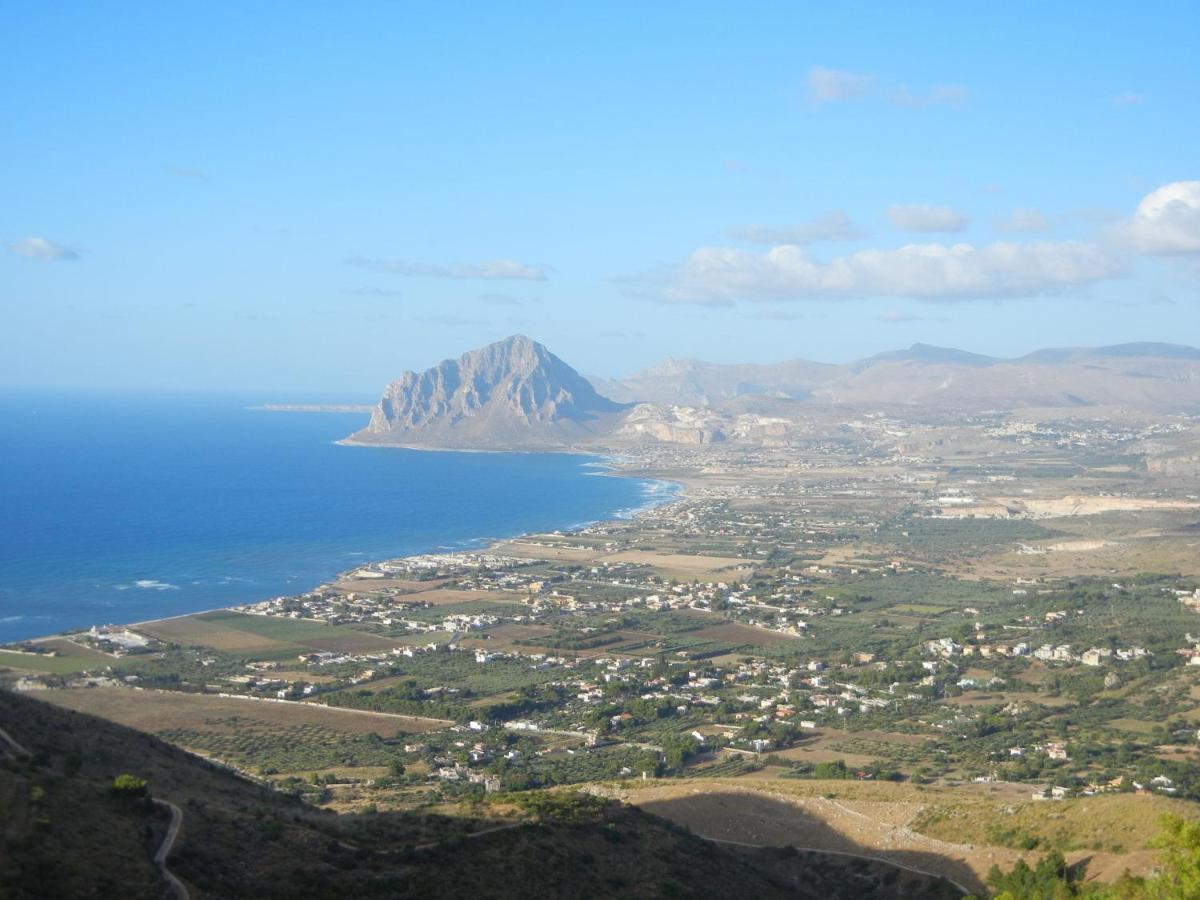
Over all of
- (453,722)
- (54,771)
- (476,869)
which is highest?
(54,771)

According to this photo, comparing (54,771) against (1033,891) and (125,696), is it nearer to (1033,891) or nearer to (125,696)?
(1033,891)

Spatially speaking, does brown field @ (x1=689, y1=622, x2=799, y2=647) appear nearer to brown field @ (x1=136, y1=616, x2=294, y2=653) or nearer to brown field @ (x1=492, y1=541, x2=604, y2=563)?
brown field @ (x1=136, y1=616, x2=294, y2=653)

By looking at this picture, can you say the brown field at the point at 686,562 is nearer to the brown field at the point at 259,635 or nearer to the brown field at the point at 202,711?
the brown field at the point at 259,635

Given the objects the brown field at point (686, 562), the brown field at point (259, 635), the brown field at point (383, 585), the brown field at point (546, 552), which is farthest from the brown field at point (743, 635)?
the brown field at point (546, 552)

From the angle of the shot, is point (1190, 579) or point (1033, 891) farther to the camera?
point (1190, 579)

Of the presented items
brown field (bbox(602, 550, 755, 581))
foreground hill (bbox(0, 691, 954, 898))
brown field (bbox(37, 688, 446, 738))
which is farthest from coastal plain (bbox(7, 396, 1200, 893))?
foreground hill (bbox(0, 691, 954, 898))

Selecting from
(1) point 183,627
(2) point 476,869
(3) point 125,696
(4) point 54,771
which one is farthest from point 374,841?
(1) point 183,627
